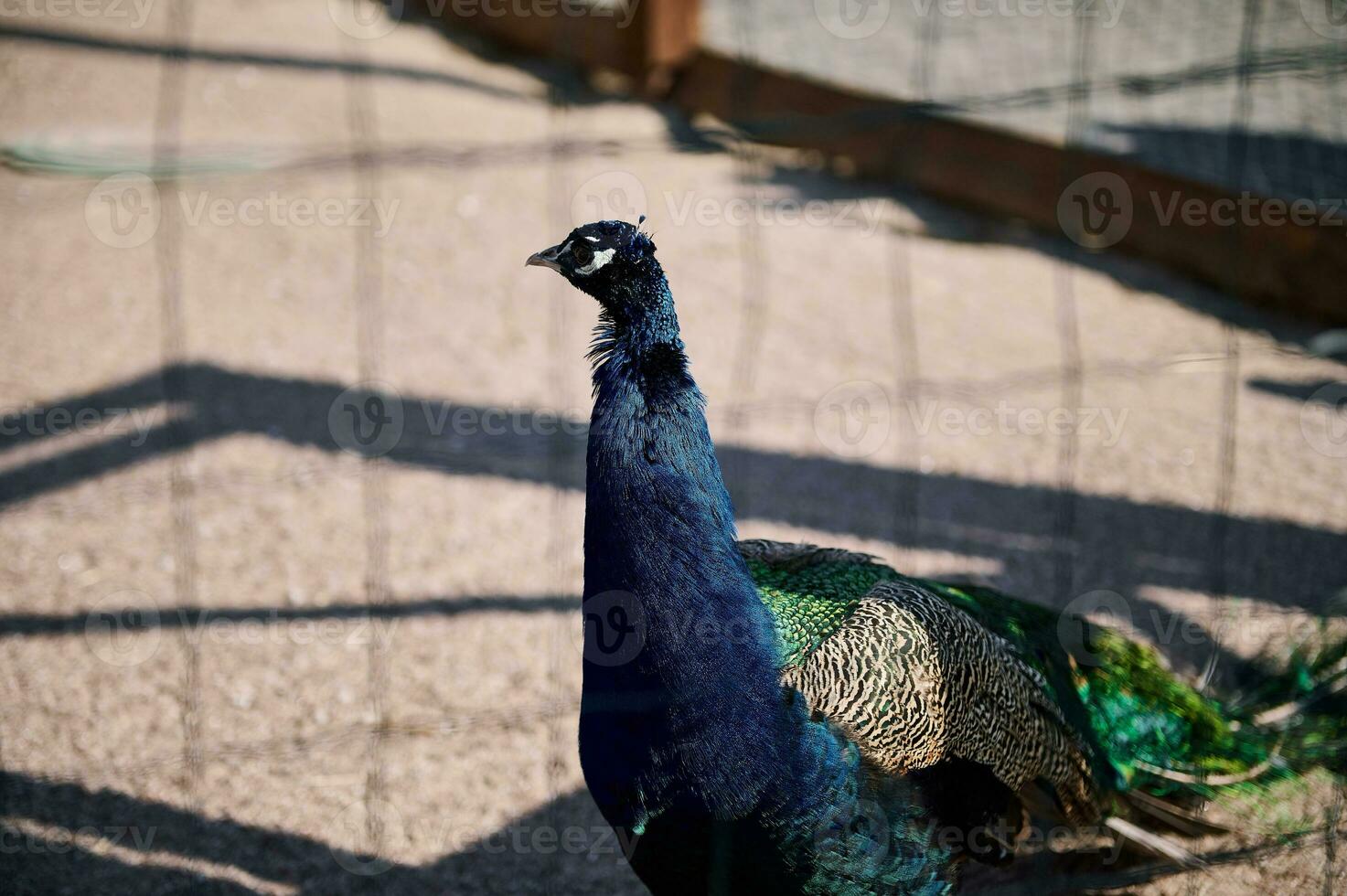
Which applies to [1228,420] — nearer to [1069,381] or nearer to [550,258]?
[1069,381]

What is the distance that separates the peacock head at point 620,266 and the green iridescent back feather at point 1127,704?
1.83ft

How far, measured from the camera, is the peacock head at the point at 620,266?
2027 millimetres

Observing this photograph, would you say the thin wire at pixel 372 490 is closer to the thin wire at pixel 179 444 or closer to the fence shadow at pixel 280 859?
the fence shadow at pixel 280 859

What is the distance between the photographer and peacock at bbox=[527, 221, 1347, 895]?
6.39 ft

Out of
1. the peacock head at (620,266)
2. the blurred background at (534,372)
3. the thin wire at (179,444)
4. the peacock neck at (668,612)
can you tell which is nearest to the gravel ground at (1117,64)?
the blurred background at (534,372)

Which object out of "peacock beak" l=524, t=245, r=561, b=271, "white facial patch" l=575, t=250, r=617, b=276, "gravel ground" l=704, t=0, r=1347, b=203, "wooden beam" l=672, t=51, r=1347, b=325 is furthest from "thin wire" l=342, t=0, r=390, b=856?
"gravel ground" l=704, t=0, r=1347, b=203

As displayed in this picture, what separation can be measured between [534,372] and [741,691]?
2829 mm

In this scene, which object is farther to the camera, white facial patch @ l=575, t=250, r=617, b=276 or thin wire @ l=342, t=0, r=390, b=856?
thin wire @ l=342, t=0, r=390, b=856

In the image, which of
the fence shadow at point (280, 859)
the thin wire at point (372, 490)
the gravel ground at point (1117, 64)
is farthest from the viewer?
the gravel ground at point (1117, 64)

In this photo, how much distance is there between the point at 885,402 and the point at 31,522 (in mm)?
2869

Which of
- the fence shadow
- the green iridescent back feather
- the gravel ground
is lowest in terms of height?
the fence shadow

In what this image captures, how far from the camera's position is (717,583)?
Result: 6.47 ft

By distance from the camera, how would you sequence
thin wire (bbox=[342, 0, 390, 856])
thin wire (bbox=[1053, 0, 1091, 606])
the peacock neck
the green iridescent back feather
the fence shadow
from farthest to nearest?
thin wire (bbox=[1053, 0, 1091, 606]) < thin wire (bbox=[342, 0, 390, 856]) < the fence shadow < the green iridescent back feather < the peacock neck

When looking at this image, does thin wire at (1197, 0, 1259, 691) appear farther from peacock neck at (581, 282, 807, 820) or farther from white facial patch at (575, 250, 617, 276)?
white facial patch at (575, 250, 617, 276)
